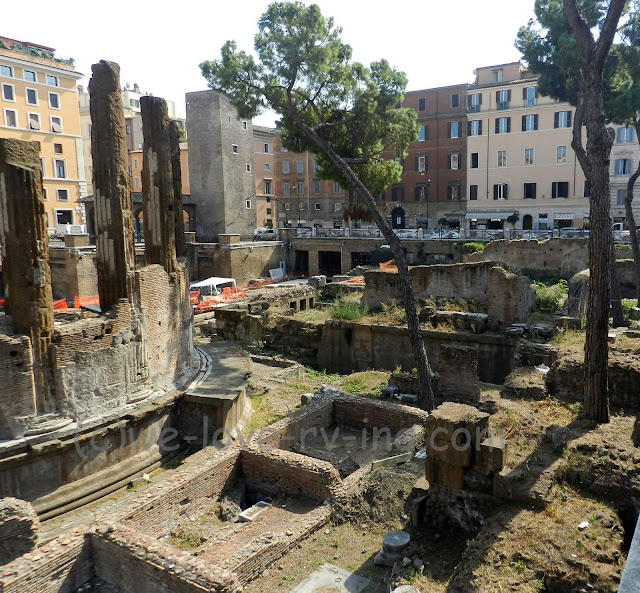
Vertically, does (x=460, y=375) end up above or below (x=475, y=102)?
below

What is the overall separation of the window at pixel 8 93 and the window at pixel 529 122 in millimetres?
32117

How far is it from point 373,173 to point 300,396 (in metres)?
7.33

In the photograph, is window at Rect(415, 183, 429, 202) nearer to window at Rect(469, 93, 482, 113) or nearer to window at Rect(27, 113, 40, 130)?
window at Rect(469, 93, 482, 113)

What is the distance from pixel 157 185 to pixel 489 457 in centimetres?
885

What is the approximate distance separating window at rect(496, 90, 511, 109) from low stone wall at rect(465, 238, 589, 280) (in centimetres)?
1464

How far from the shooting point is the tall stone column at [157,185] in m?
11.9

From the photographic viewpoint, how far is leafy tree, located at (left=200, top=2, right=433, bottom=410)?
14789 millimetres

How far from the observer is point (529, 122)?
114 feet

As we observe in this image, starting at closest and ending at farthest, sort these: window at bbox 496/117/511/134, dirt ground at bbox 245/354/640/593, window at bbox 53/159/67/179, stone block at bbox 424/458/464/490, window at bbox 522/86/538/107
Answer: dirt ground at bbox 245/354/640/593 < stone block at bbox 424/458/464/490 < window at bbox 522/86/538/107 < window at bbox 496/117/511/134 < window at bbox 53/159/67/179

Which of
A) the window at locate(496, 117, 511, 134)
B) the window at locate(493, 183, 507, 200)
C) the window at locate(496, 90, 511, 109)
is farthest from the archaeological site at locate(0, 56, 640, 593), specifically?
the window at locate(496, 90, 511, 109)

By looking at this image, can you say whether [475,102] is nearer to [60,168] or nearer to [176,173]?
[60,168]

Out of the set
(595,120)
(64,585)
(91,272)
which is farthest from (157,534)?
(91,272)

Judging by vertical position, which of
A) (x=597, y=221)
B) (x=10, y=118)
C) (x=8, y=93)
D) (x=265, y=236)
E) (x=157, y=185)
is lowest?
(x=265, y=236)

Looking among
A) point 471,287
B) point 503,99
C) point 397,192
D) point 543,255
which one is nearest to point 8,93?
point 397,192
